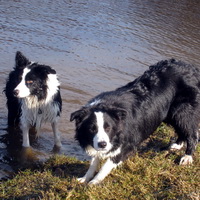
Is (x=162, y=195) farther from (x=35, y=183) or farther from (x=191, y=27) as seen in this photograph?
(x=191, y=27)

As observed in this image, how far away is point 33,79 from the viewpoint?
5.68 meters

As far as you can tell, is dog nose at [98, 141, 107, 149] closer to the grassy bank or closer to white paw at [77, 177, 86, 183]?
the grassy bank

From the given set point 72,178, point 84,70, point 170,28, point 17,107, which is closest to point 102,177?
point 72,178

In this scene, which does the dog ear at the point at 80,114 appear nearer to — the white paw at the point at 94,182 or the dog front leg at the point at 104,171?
the dog front leg at the point at 104,171

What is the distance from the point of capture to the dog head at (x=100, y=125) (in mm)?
4250

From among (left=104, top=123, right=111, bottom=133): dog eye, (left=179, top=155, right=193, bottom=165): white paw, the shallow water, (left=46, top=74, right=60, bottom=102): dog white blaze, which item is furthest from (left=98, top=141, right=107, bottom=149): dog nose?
(left=46, top=74, right=60, bottom=102): dog white blaze

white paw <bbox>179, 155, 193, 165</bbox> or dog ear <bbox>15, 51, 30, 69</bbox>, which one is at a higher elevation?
dog ear <bbox>15, 51, 30, 69</bbox>

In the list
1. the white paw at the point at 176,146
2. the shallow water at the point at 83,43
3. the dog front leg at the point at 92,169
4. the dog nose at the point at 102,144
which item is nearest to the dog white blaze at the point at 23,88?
the shallow water at the point at 83,43

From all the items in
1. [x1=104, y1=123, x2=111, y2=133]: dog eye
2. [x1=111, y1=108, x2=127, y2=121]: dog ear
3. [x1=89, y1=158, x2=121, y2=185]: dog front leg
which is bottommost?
[x1=89, y1=158, x2=121, y2=185]: dog front leg

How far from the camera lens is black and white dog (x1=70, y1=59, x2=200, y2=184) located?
14.3 ft

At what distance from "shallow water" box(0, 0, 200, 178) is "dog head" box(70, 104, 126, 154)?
58.9 inches

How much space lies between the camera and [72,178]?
4.61m

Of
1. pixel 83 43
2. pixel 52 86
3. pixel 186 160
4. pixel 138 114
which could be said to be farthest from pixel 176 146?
pixel 83 43

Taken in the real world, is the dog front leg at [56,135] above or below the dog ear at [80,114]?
below
